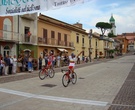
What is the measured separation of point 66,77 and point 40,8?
7095 millimetres

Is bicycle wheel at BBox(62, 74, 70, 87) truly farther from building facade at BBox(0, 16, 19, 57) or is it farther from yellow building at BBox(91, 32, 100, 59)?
yellow building at BBox(91, 32, 100, 59)

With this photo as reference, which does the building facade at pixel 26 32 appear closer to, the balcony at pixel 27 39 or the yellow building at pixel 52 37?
the balcony at pixel 27 39

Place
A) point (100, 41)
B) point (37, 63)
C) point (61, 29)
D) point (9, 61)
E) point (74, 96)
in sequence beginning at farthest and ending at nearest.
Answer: point (100, 41)
point (61, 29)
point (37, 63)
point (9, 61)
point (74, 96)

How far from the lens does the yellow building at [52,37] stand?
3206cm

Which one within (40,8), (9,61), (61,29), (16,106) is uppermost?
(61,29)

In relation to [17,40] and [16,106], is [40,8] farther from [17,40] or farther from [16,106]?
[17,40]

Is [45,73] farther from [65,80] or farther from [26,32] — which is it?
[26,32]

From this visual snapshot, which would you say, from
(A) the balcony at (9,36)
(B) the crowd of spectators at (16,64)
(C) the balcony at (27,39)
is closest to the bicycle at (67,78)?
(B) the crowd of spectators at (16,64)

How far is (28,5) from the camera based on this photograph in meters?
6.04

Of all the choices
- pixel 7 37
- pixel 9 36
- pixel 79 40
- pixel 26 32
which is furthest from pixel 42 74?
pixel 79 40

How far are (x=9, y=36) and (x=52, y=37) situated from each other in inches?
459

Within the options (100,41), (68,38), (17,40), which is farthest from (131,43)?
(17,40)

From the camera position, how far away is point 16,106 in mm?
7785

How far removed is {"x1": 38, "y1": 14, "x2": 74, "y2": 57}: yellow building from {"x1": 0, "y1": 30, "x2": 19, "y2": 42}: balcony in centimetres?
550
